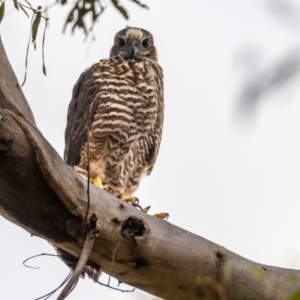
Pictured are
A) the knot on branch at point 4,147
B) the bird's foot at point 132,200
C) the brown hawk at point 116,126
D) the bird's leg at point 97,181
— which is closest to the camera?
the knot on branch at point 4,147

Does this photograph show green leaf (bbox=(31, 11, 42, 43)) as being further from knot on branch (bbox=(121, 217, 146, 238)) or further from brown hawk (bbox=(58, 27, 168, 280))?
brown hawk (bbox=(58, 27, 168, 280))

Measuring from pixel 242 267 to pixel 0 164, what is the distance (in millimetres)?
919

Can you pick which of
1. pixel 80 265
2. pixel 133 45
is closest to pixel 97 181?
pixel 133 45

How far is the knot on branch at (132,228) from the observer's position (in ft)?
8.64

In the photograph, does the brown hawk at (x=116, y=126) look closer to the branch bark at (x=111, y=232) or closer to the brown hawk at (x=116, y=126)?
the brown hawk at (x=116, y=126)

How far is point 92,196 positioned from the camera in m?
2.62

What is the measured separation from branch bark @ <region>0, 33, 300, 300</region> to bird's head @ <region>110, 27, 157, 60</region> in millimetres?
2777

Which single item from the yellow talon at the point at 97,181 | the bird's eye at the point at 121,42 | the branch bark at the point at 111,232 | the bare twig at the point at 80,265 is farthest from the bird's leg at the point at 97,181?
the bare twig at the point at 80,265

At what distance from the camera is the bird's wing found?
4.66m

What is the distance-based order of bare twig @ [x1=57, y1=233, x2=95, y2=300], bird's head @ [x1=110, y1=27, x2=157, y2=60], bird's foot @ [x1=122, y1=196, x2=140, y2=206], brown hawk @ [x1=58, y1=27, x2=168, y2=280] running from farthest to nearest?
bird's head @ [x1=110, y1=27, x2=157, y2=60] → brown hawk @ [x1=58, y1=27, x2=168, y2=280] → bird's foot @ [x1=122, y1=196, x2=140, y2=206] → bare twig @ [x1=57, y1=233, x2=95, y2=300]

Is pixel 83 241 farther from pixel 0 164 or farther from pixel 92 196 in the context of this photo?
pixel 0 164

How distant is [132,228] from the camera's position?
2.66m

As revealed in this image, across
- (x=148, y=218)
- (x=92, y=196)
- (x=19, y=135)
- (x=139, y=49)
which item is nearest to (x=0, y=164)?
(x=19, y=135)

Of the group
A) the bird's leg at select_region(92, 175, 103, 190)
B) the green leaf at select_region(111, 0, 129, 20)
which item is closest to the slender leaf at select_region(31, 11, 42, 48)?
the green leaf at select_region(111, 0, 129, 20)
